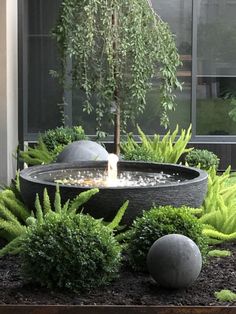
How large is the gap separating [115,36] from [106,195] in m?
4.81

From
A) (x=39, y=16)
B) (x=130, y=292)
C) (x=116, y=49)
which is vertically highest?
(x=39, y=16)

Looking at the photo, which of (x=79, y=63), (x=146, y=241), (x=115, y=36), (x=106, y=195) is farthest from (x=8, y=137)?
(x=146, y=241)

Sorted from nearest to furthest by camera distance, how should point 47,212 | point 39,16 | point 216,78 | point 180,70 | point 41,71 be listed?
point 47,212
point 39,16
point 41,71
point 180,70
point 216,78

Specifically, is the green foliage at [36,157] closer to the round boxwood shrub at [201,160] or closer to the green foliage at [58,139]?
the green foliage at [58,139]

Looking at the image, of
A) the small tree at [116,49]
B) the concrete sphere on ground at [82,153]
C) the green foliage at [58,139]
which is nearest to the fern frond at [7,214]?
the concrete sphere on ground at [82,153]

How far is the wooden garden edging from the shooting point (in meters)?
4.60

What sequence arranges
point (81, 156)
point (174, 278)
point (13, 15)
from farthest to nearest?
1. point (13, 15)
2. point (81, 156)
3. point (174, 278)

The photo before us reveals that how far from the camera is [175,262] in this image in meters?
4.92

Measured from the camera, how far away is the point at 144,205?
611 centimetres

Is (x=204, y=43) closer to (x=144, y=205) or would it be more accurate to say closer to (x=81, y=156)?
(x=81, y=156)

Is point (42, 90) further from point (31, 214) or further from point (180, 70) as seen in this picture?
point (31, 214)

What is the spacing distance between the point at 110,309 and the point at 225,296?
0.80 meters

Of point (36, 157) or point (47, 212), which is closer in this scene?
point (47, 212)

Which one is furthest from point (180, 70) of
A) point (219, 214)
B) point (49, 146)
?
point (219, 214)
